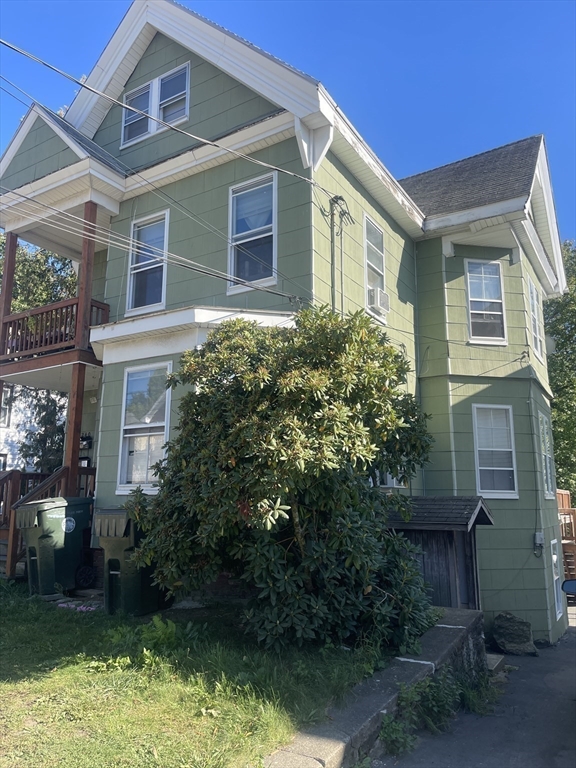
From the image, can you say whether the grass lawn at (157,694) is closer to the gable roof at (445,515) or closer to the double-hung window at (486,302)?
the gable roof at (445,515)

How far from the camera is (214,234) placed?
9969 millimetres

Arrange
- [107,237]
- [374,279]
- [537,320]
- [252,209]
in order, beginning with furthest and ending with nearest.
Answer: [537,320], [107,237], [374,279], [252,209]

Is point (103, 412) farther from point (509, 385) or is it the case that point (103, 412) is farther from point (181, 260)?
point (509, 385)

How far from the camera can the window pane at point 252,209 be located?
31.7 ft

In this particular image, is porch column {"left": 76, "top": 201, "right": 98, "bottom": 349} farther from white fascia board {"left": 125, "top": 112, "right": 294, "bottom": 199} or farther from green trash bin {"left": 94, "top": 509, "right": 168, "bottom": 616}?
green trash bin {"left": 94, "top": 509, "right": 168, "bottom": 616}

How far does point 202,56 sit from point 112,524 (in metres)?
8.33

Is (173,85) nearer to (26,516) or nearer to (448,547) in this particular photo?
(26,516)

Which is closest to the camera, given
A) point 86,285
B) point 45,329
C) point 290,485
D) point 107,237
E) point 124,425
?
point 290,485

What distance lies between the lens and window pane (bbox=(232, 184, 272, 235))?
9.65 m

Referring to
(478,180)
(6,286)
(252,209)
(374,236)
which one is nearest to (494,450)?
(374,236)

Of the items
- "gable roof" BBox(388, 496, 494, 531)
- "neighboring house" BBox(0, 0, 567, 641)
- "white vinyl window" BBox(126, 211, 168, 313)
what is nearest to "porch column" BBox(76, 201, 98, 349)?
"neighboring house" BBox(0, 0, 567, 641)

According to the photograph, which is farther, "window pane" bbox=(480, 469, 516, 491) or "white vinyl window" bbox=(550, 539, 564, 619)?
"white vinyl window" bbox=(550, 539, 564, 619)

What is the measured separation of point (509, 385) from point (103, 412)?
8.14 metres

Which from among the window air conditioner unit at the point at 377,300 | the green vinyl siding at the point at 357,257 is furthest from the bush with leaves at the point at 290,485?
the window air conditioner unit at the point at 377,300
